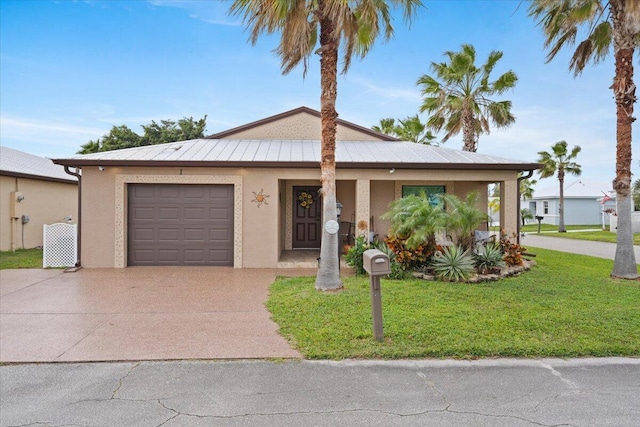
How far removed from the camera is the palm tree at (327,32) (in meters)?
7.23

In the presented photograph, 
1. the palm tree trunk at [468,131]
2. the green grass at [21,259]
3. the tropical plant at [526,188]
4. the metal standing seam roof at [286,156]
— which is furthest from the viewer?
the tropical plant at [526,188]

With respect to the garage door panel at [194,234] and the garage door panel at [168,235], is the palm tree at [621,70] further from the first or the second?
the garage door panel at [168,235]

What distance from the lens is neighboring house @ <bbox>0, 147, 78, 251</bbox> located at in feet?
48.3

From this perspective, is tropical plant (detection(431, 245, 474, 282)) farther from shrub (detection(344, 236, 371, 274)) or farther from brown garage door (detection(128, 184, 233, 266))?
brown garage door (detection(128, 184, 233, 266))

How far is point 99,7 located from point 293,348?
50.0 ft

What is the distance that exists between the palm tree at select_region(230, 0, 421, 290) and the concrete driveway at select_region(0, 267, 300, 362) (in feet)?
5.90

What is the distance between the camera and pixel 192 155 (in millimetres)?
11406

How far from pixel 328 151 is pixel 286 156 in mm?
4203

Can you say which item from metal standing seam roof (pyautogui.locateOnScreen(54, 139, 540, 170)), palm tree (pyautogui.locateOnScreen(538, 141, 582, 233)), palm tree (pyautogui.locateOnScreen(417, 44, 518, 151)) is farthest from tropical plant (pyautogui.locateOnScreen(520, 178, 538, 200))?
metal standing seam roof (pyautogui.locateOnScreen(54, 139, 540, 170))

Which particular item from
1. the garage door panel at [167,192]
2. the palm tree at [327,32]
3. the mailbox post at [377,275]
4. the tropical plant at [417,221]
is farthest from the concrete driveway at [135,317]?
the tropical plant at [417,221]

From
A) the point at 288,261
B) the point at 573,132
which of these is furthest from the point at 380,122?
the point at 288,261

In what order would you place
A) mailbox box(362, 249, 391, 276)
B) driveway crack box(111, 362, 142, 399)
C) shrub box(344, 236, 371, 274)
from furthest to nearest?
shrub box(344, 236, 371, 274) < mailbox box(362, 249, 391, 276) < driveway crack box(111, 362, 142, 399)

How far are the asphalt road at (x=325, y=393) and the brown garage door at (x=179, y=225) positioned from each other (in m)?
7.00

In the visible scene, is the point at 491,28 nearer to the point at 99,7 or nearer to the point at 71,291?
the point at 99,7
